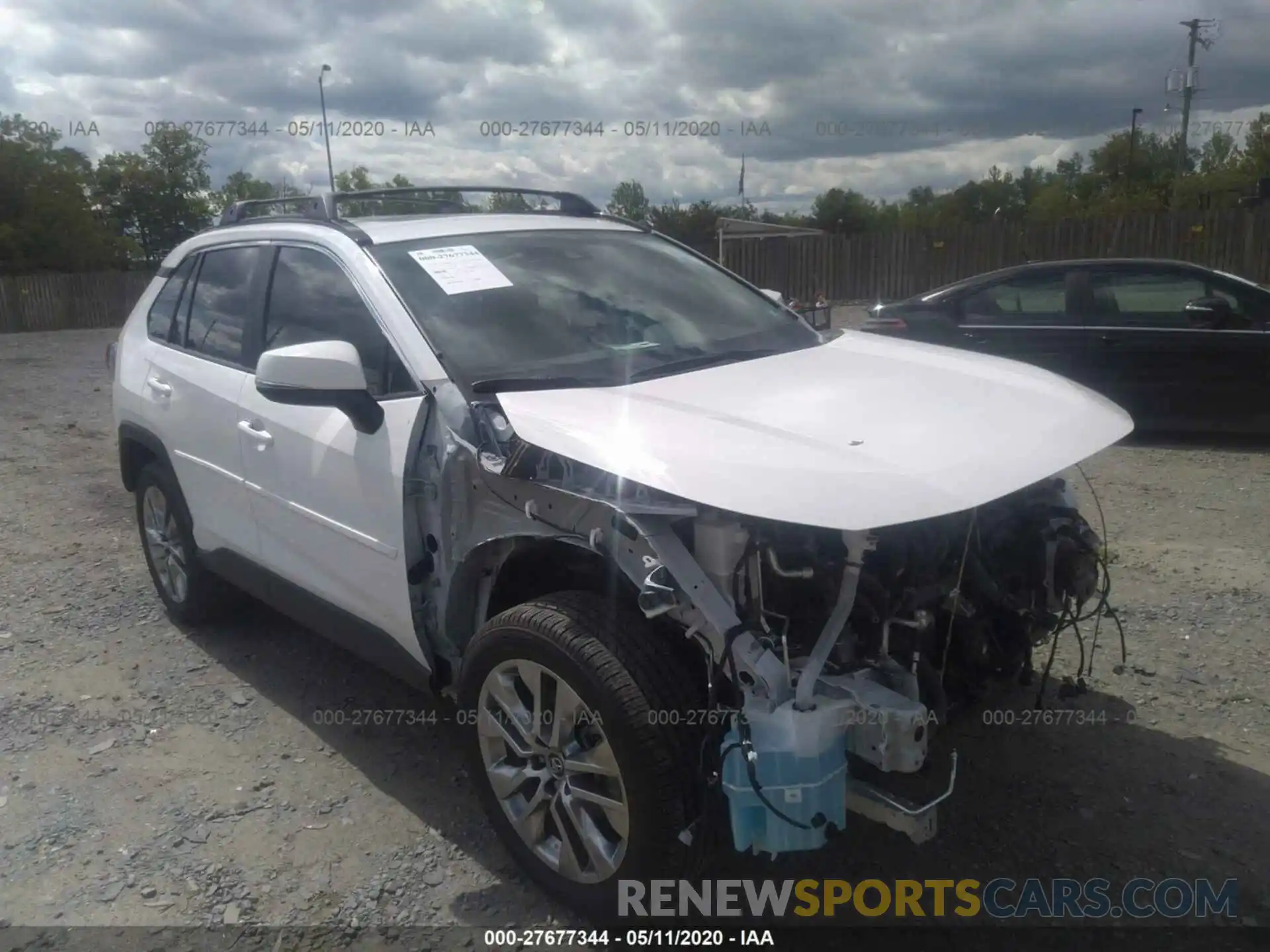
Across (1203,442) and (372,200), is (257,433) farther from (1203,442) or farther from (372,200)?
(1203,442)

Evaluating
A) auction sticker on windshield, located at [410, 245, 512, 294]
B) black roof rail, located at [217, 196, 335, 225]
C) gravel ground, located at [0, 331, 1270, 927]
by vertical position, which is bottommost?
gravel ground, located at [0, 331, 1270, 927]

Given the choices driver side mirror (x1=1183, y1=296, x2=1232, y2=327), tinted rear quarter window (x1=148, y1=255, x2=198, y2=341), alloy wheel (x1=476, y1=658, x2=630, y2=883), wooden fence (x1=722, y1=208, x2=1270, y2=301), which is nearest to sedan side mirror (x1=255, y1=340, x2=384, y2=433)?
alloy wheel (x1=476, y1=658, x2=630, y2=883)

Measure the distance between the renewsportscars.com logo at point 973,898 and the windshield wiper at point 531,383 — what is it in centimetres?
142

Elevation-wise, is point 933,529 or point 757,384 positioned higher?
point 757,384

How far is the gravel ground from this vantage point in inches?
117

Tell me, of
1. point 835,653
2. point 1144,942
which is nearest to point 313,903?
point 835,653

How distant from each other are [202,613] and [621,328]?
8.92 ft

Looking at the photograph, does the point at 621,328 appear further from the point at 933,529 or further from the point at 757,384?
the point at 933,529

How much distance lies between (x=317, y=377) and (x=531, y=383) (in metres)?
0.62

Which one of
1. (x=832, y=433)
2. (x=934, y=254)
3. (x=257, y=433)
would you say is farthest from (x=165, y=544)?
(x=934, y=254)

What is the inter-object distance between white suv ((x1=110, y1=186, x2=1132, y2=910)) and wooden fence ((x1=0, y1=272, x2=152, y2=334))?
25.6 meters

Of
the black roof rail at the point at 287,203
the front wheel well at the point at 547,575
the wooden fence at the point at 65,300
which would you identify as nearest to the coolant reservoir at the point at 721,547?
the front wheel well at the point at 547,575

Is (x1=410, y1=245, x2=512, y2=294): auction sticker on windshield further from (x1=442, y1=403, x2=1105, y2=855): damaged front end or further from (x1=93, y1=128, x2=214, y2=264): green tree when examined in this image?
(x1=93, y1=128, x2=214, y2=264): green tree

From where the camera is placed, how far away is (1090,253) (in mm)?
20016
